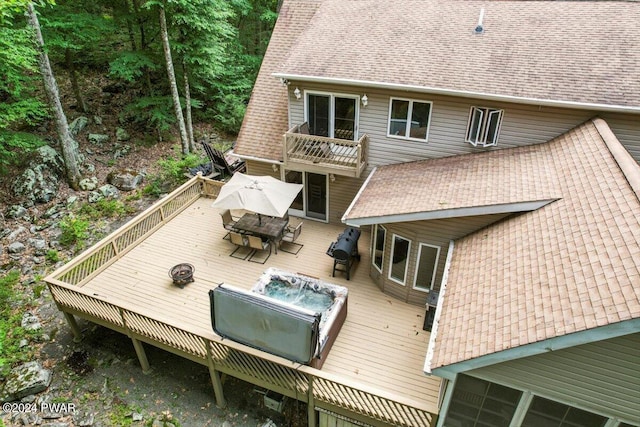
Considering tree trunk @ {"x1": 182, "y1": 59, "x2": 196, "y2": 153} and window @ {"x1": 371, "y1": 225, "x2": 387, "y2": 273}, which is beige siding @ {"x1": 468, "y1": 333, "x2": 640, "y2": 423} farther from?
tree trunk @ {"x1": 182, "y1": 59, "x2": 196, "y2": 153}

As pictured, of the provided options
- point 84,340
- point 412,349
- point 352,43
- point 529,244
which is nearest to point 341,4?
point 352,43

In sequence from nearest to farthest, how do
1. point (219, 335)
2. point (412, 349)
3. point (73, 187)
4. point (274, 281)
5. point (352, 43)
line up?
point (219, 335)
point (412, 349)
point (274, 281)
point (352, 43)
point (73, 187)

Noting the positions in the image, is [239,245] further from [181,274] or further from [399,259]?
[399,259]

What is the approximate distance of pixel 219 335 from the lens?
8297 mm

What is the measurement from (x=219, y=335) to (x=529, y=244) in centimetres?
681

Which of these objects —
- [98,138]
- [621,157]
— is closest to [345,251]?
[621,157]

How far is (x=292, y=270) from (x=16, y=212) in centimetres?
1110

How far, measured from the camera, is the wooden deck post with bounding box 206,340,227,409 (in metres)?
8.52

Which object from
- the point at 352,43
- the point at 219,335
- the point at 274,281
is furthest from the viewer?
the point at 352,43

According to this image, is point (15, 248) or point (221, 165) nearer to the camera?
point (15, 248)

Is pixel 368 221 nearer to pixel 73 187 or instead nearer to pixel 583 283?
pixel 583 283

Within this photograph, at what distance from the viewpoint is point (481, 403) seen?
646 cm

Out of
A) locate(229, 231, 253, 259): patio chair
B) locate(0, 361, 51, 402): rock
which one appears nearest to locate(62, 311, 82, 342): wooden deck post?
locate(0, 361, 51, 402): rock

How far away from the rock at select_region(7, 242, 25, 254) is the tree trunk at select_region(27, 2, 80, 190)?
368 cm
